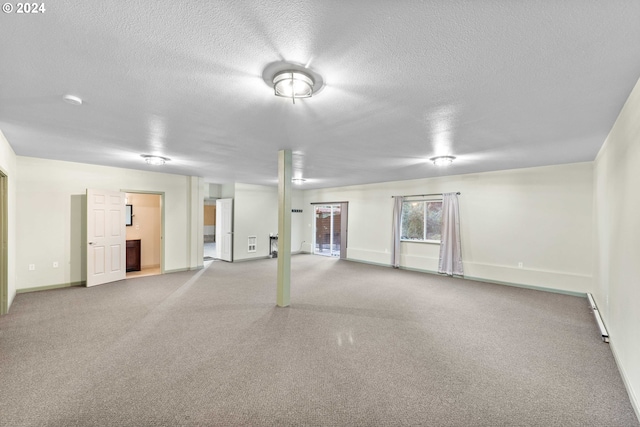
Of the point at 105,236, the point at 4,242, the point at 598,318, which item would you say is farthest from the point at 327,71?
the point at 105,236

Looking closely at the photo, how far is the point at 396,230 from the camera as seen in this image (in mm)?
7426

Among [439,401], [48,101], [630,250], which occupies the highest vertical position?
[48,101]

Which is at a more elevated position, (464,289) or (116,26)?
(116,26)

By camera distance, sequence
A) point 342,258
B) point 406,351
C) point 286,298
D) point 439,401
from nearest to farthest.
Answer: point 439,401 → point 406,351 → point 286,298 → point 342,258

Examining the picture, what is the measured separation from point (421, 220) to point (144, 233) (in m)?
7.23

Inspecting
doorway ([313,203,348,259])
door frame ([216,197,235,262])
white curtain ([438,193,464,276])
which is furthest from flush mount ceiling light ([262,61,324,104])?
doorway ([313,203,348,259])

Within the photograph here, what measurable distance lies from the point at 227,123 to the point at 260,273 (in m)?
4.28

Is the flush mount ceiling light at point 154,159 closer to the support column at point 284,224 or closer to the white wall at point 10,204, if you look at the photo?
the white wall at point 10,204

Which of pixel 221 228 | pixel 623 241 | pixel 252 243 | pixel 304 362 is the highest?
pixel 623 241

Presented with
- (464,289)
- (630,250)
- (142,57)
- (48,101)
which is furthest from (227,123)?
(464,289)

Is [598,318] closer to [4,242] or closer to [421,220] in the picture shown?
[421,220]

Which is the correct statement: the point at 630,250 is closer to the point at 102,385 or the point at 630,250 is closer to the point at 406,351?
the point at 406,351

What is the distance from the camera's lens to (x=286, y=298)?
4219 mm

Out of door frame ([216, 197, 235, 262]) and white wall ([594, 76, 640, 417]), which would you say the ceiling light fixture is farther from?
door frame ([216, 197, 235, 262])
